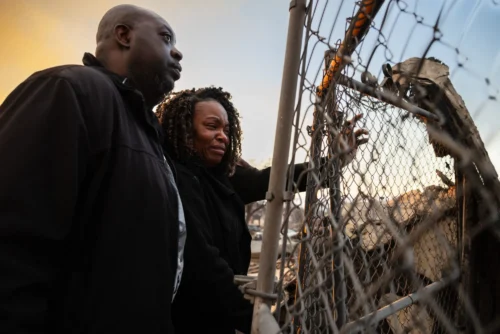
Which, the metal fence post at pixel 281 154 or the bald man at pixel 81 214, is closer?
the bald man at pixel 81 214

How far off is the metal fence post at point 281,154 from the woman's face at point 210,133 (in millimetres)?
930

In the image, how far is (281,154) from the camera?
2.94 feet

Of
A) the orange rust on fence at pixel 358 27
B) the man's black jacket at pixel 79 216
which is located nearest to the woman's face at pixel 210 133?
the man's black jacket at pixel 79 216

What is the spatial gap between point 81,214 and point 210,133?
102 centimetres

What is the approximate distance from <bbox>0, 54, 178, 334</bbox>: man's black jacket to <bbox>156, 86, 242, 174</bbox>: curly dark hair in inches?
27.2

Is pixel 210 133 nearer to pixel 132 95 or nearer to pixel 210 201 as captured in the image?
pixel 210 201

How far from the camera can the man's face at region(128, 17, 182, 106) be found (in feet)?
4.34

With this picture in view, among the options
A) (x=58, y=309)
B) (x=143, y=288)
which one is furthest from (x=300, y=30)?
(x=58, y=309)

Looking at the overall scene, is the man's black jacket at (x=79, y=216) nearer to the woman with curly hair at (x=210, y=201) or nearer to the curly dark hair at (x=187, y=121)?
the woman with curly hair at (x=210, y=201)

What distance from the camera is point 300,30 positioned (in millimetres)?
910

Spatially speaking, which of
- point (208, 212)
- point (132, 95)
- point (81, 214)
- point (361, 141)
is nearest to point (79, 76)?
point (132, 95)

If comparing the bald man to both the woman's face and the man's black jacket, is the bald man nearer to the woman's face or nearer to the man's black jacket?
the man's black jacket

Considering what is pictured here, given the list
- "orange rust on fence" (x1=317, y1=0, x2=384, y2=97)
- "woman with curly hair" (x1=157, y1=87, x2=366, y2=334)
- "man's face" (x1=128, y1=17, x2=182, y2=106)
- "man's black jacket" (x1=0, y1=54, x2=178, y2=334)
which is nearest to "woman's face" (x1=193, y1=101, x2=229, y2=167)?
"woman with curly hair" (x1=157, y1=87, x2=366, y2=334)

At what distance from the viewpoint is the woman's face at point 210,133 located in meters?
1.80
